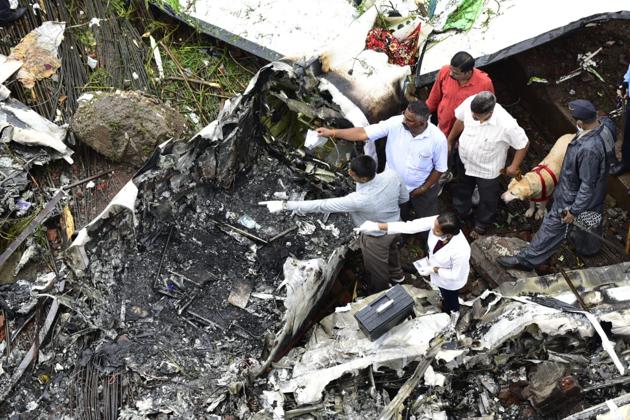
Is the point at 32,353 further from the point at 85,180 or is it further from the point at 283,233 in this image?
the point at 283,233

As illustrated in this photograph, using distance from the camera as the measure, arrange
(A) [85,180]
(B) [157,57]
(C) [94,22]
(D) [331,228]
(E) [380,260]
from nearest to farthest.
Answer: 1. (E) [380,260]
2. (D) [331,228]
3. (A) [85,180]
4. (B) [157,57]
5. (C) [94,22]

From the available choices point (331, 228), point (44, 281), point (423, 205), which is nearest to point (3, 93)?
point (44, 281)

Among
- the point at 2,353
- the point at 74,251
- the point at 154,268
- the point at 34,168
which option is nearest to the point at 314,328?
the point at 154,268

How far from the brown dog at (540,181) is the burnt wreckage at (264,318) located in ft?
3.74

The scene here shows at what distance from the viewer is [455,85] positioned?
17.3 ft

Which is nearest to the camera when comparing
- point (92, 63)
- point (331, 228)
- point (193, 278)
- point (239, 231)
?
point (193, 278)

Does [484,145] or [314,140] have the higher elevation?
[314,140]

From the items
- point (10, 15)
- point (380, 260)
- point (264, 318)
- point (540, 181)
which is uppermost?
point (10, 15)

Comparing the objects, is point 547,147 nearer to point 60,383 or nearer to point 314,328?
point 314,328

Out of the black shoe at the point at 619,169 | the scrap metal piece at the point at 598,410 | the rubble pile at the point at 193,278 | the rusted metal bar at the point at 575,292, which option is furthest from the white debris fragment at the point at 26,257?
the black shoe at the point at 619,169

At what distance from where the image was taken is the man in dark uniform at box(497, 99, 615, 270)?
15.1 ft

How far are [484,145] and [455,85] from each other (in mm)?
582

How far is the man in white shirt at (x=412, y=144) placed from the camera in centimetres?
480

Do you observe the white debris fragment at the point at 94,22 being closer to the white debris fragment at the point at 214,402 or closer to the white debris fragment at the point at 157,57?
the white debris fragment at the point at 157,57
